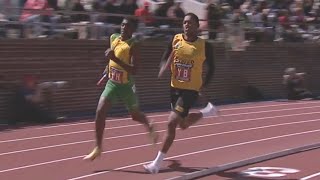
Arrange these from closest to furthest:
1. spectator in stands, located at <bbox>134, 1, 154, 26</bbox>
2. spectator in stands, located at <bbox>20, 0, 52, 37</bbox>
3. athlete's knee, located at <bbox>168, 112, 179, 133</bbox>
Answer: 1. athlete's knee, located at <bbox>168, 112, 179, 133</bbox>
2. spectator in stands, located at <bbox>20, 0, 52, 37</bbox>
3. spectator in stands, located at <bbox>134, 1, 154, 26</bbox>

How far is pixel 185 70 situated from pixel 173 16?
11.7 meters

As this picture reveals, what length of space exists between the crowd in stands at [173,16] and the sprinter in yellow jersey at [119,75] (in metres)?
6.48

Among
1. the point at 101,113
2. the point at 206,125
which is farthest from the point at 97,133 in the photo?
the point at 206,125

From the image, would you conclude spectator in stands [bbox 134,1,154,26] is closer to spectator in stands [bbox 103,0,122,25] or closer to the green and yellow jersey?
spectator in stands [bbox 103,0,122,25]

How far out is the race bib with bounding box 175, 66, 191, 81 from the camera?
865 centimetres

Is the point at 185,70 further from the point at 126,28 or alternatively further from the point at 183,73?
the point at 126,28

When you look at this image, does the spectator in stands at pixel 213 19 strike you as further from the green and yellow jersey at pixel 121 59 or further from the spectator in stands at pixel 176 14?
the green and yellow jersey at pixel 121 59

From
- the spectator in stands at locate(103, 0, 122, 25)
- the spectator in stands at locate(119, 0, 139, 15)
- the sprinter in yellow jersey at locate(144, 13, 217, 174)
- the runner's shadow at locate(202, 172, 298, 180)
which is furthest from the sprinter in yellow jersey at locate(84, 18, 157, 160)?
the spectator in stands at locate(119, 0, 139, 15)

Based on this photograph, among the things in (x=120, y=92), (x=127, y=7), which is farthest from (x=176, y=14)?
(x=120, y=92)

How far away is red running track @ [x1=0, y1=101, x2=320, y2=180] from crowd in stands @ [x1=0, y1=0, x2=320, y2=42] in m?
2.71

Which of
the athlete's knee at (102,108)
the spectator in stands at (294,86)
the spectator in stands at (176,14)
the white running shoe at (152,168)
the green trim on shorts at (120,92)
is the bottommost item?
the spectator in stands at (294,86)

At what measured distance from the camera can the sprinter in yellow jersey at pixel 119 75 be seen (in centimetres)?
875

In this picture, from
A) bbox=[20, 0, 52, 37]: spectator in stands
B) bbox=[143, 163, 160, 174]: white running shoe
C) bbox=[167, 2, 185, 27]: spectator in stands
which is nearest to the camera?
bbox=[143, 163, 160, 174]: white running shoe

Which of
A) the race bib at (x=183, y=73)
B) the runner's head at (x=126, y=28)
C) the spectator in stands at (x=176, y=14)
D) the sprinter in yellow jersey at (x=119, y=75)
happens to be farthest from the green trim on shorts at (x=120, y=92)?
the spectator in stands at (x=176, y=14)
